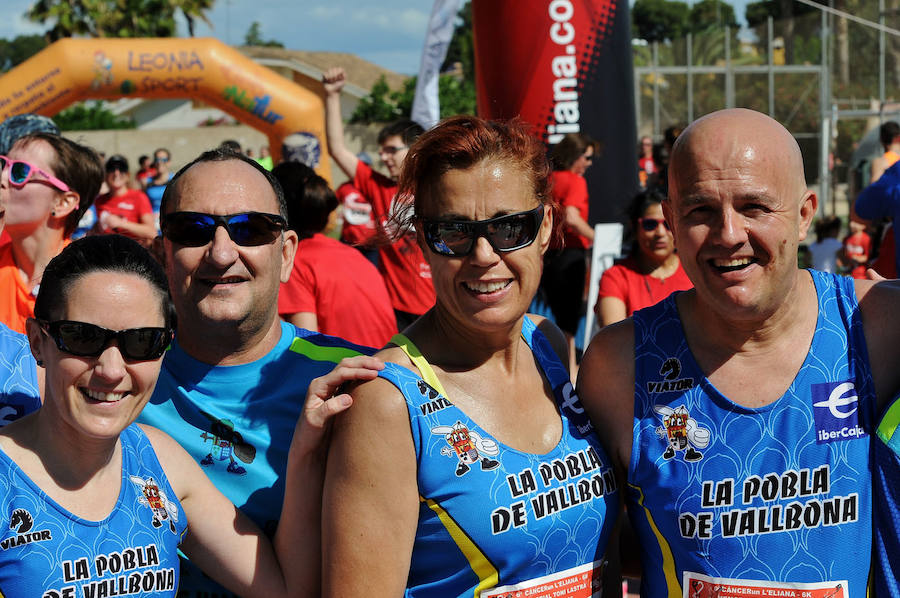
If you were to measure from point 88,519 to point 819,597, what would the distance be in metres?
1.64

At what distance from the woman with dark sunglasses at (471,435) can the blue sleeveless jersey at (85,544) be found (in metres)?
0.39

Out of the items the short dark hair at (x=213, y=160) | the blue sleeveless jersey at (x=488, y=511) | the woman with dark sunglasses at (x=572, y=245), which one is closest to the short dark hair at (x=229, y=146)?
the short dark hair at (x=213, y=160)

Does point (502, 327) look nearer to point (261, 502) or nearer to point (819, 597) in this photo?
point (261, 502)

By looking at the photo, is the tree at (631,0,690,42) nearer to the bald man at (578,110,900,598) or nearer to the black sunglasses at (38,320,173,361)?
the bald man at (578,110,900,598)

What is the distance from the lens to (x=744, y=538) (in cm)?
212


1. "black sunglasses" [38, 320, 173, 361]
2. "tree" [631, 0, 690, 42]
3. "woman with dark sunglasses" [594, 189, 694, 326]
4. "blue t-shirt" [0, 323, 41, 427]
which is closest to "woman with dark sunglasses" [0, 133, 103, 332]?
"blue t-shirt" [0, 323, 41, 427]

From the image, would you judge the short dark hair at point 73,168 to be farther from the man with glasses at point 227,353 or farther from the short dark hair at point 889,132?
the short dark hair at point 889,132

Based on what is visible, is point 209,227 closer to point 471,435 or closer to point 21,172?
point 471,435

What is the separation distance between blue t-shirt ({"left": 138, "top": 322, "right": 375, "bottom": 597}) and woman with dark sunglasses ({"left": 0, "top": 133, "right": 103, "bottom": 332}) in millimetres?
991

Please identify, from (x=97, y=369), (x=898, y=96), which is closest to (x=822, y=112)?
(x=898, y=96)

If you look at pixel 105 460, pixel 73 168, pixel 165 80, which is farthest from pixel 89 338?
pixel 165 80

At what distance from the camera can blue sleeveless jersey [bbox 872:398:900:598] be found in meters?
2.06

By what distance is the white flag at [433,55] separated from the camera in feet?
28.3

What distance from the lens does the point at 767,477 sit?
211cm
